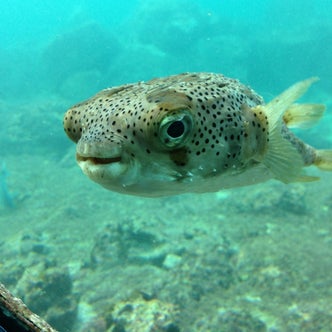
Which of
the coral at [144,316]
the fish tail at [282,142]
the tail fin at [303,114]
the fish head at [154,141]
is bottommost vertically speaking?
the coral at [144,316]

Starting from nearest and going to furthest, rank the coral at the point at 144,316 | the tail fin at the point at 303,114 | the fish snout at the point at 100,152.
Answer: the fish snout at the point at 100,152 → the tail fin at the point at 303,114 → the coral at the point at 144,316

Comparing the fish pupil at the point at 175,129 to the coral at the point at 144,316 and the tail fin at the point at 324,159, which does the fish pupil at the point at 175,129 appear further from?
the coral at the point at 144,316

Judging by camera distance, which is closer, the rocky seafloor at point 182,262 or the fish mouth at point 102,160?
the fish mouth at point 102,160

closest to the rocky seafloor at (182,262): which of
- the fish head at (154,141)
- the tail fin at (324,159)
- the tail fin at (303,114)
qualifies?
the tail fin at (324,159)

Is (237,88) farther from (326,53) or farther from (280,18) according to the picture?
(280,18)

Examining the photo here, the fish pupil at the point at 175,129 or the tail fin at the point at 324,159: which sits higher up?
the tail fin at the point at 324,159

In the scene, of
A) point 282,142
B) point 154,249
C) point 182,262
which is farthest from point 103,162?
point 154,249

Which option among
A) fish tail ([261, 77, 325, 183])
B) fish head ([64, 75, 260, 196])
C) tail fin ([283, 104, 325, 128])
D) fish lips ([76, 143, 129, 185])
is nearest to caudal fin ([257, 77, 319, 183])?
fish tail ([261, 77, 325, 183])

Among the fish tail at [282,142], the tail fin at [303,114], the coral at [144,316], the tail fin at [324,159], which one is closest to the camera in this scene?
the fish tail at [282,142]
